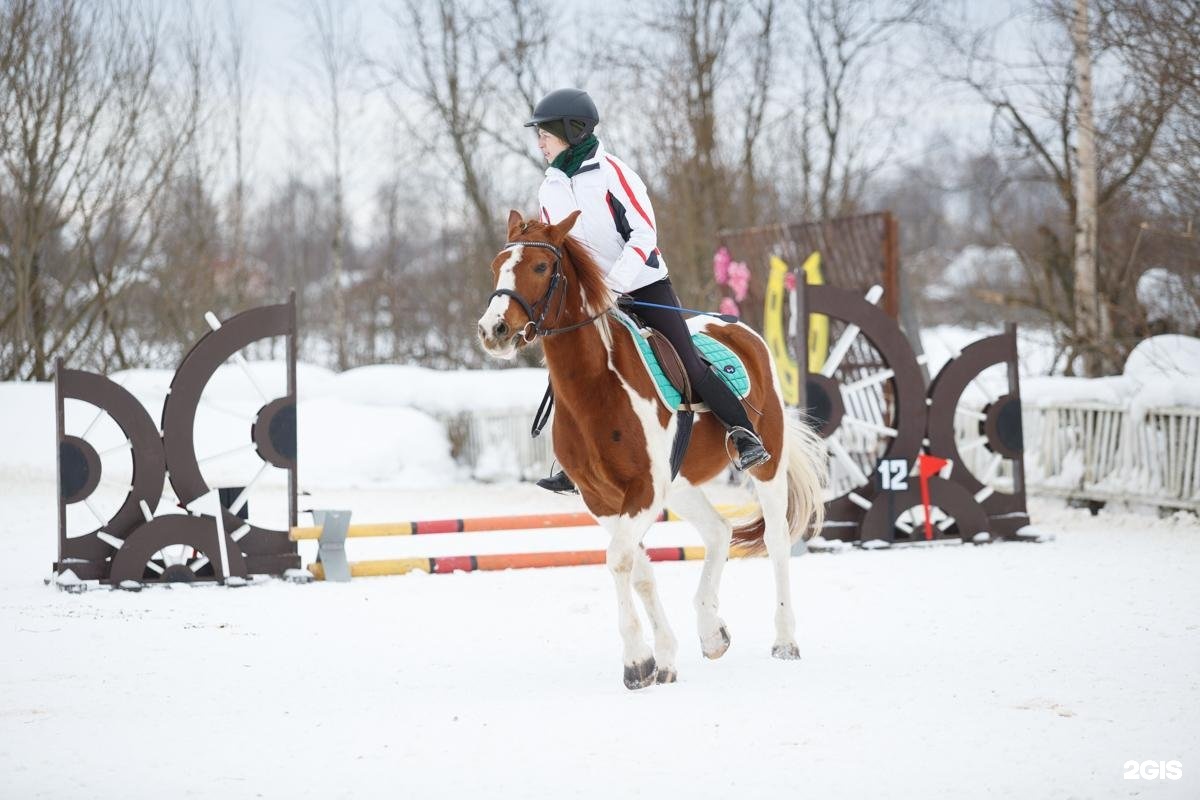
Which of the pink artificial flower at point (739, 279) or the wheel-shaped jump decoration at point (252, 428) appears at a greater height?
the pink artificial flower at point (739, 279)

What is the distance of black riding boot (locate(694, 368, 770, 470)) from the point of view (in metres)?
5.42

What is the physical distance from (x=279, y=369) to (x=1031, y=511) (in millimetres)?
10510

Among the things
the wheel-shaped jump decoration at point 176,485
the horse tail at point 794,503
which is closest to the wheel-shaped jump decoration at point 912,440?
the horse tail at point 794,503

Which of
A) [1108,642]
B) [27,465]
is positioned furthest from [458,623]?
[27,465]

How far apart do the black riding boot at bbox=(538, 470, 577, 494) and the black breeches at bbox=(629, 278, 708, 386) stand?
0.77 meters

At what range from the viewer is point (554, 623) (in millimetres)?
6680

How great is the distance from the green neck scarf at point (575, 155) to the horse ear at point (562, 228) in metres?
0.38

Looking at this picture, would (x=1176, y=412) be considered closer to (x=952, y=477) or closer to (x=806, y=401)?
(x=952, y=477)

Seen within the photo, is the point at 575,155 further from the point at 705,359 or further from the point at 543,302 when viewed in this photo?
the point at 705,359

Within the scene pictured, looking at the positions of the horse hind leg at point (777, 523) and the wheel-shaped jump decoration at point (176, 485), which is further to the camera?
the wheel-shaped jump decoration at point (176, 485)

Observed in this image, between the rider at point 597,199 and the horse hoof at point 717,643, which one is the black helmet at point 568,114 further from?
the horse hoof at point 717,643

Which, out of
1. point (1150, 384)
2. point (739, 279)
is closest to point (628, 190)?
point (1150, 384)

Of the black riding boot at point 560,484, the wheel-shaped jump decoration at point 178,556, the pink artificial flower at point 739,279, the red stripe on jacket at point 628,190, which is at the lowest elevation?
the wheel-shaped jump decoration at point 178,556

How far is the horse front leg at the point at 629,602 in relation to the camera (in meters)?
4.98
